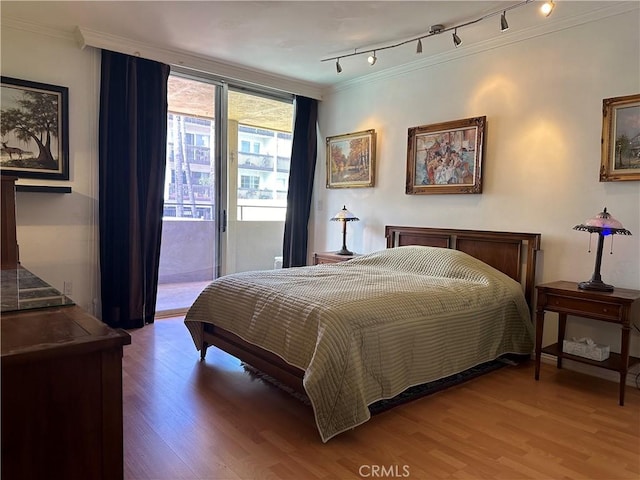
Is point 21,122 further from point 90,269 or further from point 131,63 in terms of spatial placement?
point 90,269

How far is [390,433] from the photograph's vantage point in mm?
2203

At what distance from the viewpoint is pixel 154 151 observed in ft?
13.3

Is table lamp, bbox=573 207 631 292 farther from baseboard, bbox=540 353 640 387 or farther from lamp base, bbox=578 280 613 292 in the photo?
baseboard, bbox=540 353 640 387

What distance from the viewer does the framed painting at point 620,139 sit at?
9.37ft

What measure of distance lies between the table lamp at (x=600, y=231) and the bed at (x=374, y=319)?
511 mm

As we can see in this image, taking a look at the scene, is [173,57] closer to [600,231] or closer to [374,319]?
[374,319]

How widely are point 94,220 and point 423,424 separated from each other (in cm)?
321

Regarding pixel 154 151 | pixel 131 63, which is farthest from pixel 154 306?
pixel 131 63

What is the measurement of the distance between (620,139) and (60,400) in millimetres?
3406

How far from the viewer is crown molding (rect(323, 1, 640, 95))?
9.62ft

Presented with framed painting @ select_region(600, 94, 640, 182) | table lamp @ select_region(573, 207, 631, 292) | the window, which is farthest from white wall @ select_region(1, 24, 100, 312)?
framed painting @ select_region(600, 94, 640, 182)

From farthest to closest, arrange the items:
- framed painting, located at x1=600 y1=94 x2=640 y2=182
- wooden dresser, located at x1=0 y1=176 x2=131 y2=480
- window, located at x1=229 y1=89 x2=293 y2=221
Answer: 1. window, located at x1=229 y1=89 x2=293 y2=221
2. framed painting, located at x1=600 y1=94 x2=640 y2=182
3. wooden dresser, located at x1=0 y1=176 x2=131 y2=480

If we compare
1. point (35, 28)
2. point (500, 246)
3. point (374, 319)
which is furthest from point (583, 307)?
point (35, 28)

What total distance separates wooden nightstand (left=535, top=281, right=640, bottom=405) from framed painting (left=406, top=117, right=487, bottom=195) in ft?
3.79
